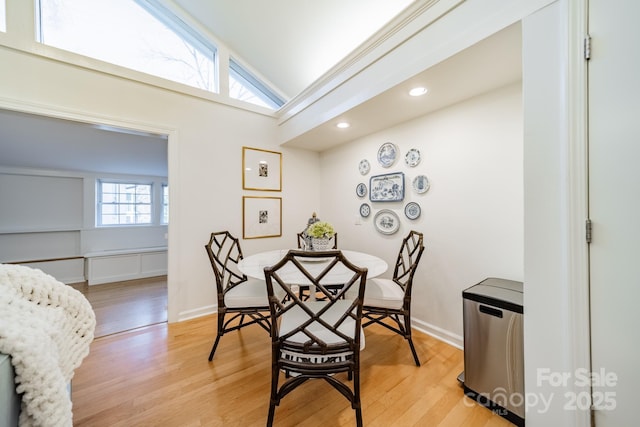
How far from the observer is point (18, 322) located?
503 mm

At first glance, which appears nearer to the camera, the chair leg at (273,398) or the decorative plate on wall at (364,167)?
the chair leg at (273,398)

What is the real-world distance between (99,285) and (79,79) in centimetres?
305

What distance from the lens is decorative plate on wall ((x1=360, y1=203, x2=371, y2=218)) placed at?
2.80 meters

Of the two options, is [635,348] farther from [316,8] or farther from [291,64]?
[291,64]

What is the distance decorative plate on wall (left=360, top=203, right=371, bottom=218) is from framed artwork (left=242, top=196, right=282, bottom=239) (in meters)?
1.09

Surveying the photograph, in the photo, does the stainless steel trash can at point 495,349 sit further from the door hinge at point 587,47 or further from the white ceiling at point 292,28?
the white ceiling at point 292,28

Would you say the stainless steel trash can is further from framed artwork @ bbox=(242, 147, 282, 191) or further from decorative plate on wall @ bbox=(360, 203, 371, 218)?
framed artwork @ bbox=(242, 147, 282, 191)

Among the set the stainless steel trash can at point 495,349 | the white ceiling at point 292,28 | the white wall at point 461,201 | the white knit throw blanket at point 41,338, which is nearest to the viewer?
the white knit throw blanket at point 41,338

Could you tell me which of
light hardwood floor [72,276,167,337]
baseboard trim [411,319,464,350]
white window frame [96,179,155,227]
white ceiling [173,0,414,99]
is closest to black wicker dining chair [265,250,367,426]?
baseboard trim [411,319,464,350]

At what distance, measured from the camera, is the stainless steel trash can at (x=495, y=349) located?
1284 mm

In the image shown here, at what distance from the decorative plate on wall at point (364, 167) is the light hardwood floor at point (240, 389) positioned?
5.75 ft

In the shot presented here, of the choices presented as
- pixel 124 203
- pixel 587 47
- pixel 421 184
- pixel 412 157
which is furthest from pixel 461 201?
pixel 124 203

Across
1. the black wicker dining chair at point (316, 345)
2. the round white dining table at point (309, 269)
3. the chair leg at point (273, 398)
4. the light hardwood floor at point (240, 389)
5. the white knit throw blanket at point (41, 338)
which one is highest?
the white knit throw blanket at point (41, 338)

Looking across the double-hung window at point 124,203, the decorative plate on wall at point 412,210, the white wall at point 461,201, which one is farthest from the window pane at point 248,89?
the double-hung window at point 124,203
